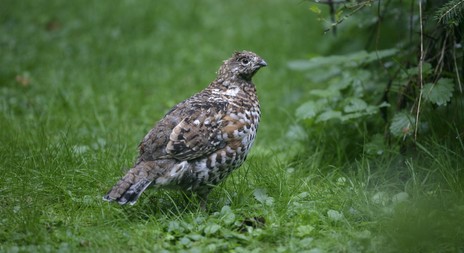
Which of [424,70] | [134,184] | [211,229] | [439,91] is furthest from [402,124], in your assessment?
[134,184]

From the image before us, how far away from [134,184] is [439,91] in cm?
256

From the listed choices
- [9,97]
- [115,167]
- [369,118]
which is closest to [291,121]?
[369,118]

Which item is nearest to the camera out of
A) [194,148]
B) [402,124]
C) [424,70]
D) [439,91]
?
[194,148]

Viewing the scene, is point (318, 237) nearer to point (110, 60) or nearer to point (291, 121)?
point (291, 121)

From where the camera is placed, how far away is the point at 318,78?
6.85 meters

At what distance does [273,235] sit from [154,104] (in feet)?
12.2

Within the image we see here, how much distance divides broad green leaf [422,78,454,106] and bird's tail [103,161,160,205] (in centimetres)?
227

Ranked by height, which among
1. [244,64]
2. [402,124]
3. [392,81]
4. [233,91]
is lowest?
[402,124]

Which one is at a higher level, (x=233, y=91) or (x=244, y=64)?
(x=244, y=64)

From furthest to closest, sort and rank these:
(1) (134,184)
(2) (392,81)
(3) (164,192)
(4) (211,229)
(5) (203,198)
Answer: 1. (2) (392,81)
2. (3) (164,192)
3. (5) (203,198)
4. (1) (134,184)
5. (4) (211,229)

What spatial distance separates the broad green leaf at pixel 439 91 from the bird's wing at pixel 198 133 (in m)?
1.67

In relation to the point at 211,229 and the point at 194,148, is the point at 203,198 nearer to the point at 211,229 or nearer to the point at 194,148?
the point at 194,148

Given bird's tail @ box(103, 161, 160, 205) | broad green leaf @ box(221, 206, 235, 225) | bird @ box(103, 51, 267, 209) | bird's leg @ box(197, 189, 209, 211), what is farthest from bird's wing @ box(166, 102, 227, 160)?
broad green leaf @ box(221, 206, 235, 225)

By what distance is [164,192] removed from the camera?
4.89 meters
